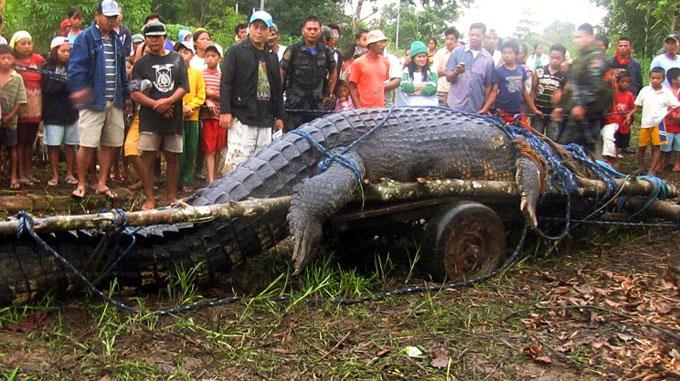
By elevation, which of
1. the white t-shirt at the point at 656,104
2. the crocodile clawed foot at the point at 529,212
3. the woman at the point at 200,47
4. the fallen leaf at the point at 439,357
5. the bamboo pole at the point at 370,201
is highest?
the woman at the point at 200,47

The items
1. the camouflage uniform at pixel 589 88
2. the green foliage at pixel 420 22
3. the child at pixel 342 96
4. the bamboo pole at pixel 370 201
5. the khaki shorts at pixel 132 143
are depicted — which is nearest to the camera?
the bamboo pole at pixel 370 201

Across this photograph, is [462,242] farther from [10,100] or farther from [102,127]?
[10,100]

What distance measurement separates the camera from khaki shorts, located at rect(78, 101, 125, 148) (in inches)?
223

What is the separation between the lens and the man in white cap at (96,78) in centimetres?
559

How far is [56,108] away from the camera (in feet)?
20.9

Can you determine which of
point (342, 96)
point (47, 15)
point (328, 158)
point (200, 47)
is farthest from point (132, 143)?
point (47, 15)

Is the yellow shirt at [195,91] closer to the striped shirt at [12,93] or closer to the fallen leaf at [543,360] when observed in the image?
the striped shirt at [12,93]

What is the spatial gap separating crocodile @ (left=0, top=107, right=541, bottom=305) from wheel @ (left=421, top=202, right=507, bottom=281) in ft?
0.97

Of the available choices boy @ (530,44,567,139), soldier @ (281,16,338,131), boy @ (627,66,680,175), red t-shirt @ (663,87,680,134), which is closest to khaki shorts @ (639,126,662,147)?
boy @ (627,66,680,175)

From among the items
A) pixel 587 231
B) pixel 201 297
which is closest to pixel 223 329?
pixel 201 297

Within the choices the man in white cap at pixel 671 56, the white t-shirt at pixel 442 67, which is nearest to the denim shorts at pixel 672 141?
the man in white cap at pixel 671 56

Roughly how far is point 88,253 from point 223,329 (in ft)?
2.52

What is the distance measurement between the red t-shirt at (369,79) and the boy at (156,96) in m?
1.99

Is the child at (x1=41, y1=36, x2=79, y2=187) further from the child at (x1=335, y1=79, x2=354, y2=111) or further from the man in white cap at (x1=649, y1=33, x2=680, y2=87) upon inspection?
the man in white cap at (x1=649, y1=33, x2=680, y2=87)
